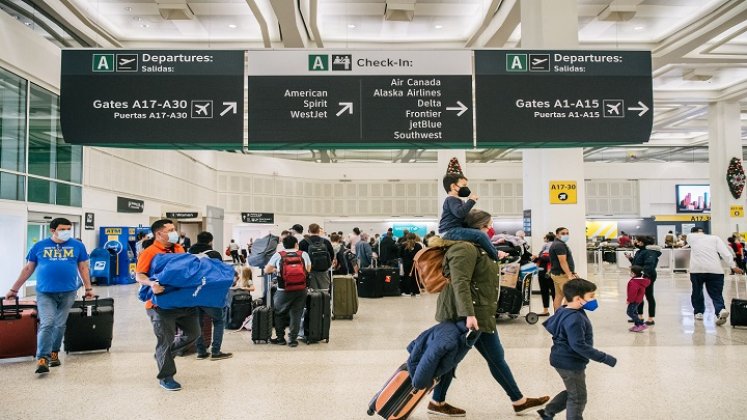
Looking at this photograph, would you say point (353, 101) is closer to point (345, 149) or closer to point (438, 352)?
point (345, 149)

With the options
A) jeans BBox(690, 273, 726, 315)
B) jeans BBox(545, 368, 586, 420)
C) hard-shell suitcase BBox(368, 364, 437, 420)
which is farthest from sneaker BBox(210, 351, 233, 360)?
jeans BBox(690, 273, 726, 315)

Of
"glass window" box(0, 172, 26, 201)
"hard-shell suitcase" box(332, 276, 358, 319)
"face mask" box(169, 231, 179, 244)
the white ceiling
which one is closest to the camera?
"face mask" box(169, 231, 179, 244)

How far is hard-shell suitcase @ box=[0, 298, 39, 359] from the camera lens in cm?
615

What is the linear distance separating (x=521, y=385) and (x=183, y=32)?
13412 millimetres

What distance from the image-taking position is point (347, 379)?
528cm

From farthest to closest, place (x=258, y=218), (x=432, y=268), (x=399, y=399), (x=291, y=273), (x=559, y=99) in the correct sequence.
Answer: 1. (x=258, y=218)
2. (x=559, y=99)
3. (x=291, y=273)
4. (x=432, y=268)
5. (x=399, y=399)

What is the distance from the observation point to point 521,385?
197 inches

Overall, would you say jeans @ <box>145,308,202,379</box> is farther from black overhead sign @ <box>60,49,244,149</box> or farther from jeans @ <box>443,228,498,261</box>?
jeans @ <box>443,228,498,261</box>

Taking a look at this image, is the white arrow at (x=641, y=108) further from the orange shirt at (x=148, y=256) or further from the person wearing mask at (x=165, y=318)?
the orange shirt at (x=148, y=256)

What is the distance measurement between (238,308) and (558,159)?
6.20 metres

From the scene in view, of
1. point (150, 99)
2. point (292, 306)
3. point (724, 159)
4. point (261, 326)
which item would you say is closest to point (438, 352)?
point (292, 306)

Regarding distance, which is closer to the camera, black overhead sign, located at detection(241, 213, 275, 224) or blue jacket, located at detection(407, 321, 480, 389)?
blue jacket, located at detection(407, 321, 480, 389)

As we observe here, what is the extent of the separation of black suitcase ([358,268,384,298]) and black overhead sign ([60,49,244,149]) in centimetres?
722

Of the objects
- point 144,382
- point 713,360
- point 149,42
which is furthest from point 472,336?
point 149,42
